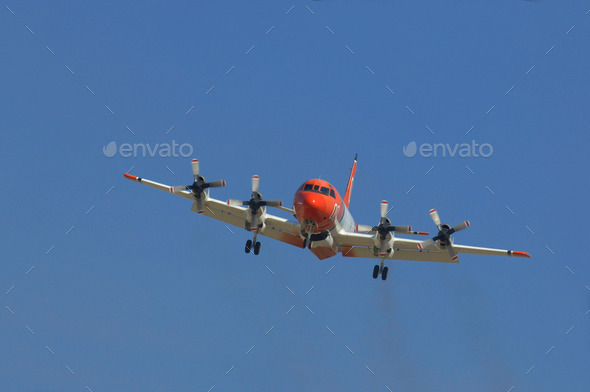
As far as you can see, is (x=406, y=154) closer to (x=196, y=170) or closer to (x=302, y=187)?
(x=302, y=187)

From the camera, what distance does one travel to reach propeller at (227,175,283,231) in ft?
143

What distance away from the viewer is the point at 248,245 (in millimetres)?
45406

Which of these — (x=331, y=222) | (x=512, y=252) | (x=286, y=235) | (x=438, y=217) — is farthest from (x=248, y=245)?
(x=512, y=252)

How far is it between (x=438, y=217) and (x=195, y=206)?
1186 centimetres

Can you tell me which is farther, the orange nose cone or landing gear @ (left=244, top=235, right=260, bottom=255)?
landing gear @ (left=244, top=235, right=260, bottom=255)

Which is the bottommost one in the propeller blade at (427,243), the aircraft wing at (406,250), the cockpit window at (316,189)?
the cockpit window at (316,189)

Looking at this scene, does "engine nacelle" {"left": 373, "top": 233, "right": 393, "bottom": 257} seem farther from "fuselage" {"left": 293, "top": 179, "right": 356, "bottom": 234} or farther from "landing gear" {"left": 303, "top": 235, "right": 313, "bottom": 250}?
"landing gear" {"left": 303, "top": 235, "right": 313, "bottom": 250}

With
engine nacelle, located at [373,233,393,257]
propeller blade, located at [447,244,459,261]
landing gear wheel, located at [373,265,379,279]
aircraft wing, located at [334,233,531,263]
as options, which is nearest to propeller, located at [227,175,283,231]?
aircraft wing, located at [334,233,531,263]

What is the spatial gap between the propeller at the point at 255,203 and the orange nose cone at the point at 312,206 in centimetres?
213

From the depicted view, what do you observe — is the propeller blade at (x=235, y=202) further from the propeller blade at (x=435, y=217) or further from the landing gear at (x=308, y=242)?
the propeller blade at (x=435, y=217)

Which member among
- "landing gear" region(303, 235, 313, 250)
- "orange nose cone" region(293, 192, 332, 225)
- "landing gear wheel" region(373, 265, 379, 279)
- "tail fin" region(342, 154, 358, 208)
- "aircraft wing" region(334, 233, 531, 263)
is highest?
"tail fin" region(342, 154, 358, 208)

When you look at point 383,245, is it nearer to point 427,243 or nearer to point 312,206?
point 427,243

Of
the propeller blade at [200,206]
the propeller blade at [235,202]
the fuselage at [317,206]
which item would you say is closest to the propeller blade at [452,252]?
the fuselage at [317,206]

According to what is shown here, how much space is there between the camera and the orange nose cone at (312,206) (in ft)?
135
